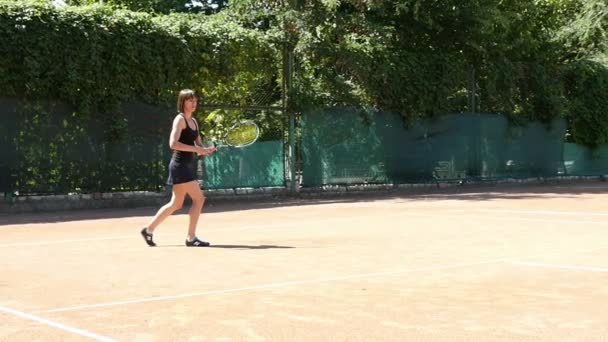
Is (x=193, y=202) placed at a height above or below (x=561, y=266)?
above

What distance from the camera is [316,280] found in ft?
25.3

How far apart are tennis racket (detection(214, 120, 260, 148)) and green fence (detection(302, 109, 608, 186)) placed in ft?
6.59

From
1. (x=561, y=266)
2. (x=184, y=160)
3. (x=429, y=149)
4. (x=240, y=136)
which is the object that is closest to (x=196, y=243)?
(x=184, y=160)

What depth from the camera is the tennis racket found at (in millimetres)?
18922

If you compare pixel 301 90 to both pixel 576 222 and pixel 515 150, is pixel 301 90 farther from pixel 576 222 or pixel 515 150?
pixel 576 222

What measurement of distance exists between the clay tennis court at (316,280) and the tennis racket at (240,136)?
4.66m

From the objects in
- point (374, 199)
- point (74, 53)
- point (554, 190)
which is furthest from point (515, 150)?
point (74, 53)

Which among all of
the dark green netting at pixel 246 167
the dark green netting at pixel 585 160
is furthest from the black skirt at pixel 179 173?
the dark green netting at pixel 585 160

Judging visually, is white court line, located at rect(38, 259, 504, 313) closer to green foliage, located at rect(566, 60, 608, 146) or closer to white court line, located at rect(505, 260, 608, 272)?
white court line, located at rect(505, 260, 608, 272)

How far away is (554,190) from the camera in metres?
22.4

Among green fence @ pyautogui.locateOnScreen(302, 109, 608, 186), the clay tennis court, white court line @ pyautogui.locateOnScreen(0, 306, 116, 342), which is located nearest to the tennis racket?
green fence @ pyautogui.locateOnScreen(302, 109, 608, 186)

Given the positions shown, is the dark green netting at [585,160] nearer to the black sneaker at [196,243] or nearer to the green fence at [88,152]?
the green fence at [88,152]

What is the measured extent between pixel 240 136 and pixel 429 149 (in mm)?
5933

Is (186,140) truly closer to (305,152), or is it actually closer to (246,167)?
(246,167)
